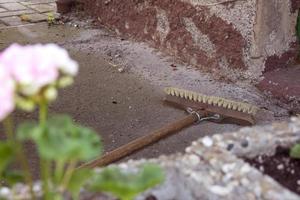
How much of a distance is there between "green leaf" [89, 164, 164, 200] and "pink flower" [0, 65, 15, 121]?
0.78 feet

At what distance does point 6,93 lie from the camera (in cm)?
91

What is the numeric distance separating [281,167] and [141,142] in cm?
103

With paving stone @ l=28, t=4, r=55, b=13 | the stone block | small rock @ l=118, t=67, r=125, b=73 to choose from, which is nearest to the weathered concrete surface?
small rock @ l=118, t=67, r=125, b=73

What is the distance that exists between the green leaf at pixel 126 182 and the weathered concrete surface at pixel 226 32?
1.94 m

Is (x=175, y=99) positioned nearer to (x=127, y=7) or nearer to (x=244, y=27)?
(x=244, y=27)

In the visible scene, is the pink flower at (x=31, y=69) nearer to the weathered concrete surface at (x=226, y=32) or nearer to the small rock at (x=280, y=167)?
the small rock at (x=280, y=167)

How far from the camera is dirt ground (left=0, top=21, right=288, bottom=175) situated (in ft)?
8.76

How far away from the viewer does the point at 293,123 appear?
1.49m

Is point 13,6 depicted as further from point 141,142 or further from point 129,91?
point 141,142

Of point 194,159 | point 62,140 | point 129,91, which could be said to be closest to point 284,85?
point 129,91

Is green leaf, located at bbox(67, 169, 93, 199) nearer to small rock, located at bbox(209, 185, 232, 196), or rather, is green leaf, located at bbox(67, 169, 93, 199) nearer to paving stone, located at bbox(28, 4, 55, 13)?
small rock, located at bbox(209, 185, 232, 196)

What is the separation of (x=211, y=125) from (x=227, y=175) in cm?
143

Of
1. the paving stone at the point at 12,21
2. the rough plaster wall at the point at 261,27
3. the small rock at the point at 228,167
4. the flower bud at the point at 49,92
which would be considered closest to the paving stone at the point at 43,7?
the paving stone at the point at 12,21

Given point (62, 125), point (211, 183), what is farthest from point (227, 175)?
point (62, 125)
